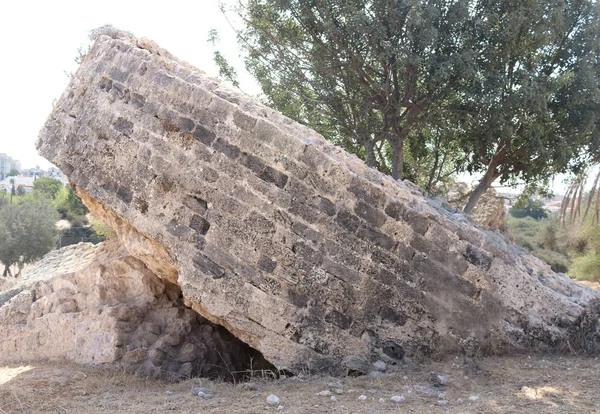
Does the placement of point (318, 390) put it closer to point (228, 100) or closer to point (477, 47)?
point (228, 100)

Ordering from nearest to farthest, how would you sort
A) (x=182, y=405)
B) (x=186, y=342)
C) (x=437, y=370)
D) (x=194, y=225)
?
(x=182, y=405), (x=437, y=370), (x=194, y=225), (x=186, y=342)

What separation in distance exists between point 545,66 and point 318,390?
800 cm

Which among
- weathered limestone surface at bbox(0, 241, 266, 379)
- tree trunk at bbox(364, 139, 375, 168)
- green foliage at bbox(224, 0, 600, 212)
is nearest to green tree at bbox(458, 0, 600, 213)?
green foliage at bbox(224, 0, 600, 212)

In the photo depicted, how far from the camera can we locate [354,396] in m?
3.92

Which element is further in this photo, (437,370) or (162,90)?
(162,90)

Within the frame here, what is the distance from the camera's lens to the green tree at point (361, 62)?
28.7 ft

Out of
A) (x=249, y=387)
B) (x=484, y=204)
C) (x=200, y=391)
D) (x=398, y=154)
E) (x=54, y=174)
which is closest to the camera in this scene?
(x=200, y=391)

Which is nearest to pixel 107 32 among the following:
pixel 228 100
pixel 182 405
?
pixel 228 100

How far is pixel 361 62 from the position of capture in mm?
9820

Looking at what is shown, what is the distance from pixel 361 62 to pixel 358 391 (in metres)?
6.99

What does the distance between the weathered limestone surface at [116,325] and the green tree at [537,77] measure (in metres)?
5.90

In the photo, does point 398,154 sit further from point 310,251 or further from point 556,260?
point 556,260

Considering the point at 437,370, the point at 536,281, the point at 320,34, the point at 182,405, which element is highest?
the point at 320,34

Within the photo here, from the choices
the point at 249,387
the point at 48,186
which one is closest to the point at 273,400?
the point at 249,387
